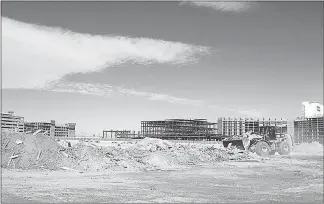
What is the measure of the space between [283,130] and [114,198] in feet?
113

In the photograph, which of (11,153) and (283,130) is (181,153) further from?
(283,130)

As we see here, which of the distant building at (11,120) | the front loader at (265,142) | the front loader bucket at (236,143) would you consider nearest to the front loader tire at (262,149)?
the front loader at (265,142)

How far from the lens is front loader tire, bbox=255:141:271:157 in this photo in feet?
121

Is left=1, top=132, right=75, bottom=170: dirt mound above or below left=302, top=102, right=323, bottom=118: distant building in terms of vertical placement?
below

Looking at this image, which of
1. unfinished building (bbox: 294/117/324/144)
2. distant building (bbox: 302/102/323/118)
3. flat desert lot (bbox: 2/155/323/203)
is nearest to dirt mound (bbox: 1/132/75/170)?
flat desert lot (bbox: 2/155/323/203)

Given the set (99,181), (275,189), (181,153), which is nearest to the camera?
(275,189)

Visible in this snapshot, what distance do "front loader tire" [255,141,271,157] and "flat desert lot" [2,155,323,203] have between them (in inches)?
668

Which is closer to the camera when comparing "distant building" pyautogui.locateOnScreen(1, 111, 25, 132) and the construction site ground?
the construction site ground

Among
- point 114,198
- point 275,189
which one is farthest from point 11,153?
point 275,189

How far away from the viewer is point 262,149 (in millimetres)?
37250

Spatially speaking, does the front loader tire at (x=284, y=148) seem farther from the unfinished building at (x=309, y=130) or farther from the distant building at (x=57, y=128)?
the distant building at (x=57, y=128)

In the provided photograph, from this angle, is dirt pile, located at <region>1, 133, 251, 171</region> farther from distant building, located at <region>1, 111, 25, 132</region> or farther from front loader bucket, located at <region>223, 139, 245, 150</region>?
distant building, located at <region>1, 111, 25, 132</region>

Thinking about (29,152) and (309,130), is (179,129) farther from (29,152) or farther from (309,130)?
(29,152)

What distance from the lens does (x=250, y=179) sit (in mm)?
18906
